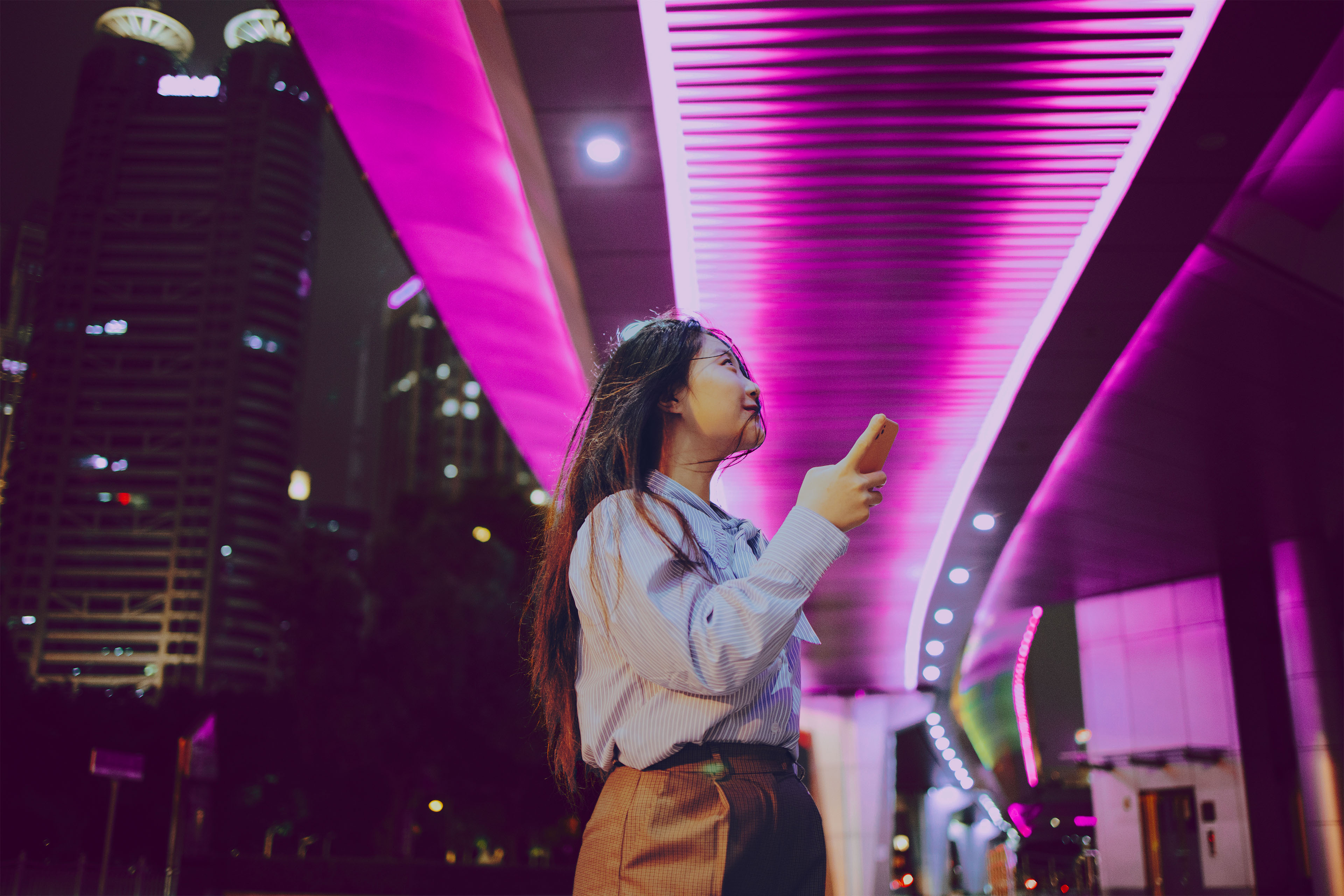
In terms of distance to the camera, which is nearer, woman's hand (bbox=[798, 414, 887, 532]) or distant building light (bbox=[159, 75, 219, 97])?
woman's hand (bbox=[798, 414, 887, 532])

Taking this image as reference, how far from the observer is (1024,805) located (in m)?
24.7

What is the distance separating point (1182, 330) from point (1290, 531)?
296 inches

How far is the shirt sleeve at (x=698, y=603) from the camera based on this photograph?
1150 mm

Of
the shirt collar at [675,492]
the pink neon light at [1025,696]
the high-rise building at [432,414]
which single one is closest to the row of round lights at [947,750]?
the pink neon light at [1025,696]

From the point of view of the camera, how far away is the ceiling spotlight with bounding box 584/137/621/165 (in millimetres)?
4605

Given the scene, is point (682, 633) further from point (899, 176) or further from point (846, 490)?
point (899, 176)

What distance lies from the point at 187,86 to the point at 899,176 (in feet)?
250

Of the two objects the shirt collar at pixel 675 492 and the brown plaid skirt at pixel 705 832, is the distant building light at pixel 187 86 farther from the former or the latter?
the brown plaid skirt at pixel 705 832

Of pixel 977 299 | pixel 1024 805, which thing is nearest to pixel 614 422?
pixel 977 299

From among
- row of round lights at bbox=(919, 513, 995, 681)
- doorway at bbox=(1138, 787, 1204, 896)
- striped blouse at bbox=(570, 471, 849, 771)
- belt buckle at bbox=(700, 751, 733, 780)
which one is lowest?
doorway at bbox=(1138, 787, 1204, 896)

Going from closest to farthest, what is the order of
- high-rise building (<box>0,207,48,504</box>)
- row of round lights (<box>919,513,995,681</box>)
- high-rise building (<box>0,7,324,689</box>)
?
row of round lights (<box>919,513,995,681</box>), high-rise building (<box>0,207,48,504</box>), high-rise building (<box>0,7,324,689</box>)

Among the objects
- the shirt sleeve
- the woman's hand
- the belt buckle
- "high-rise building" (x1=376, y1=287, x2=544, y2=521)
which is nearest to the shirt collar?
the shirt sleeve

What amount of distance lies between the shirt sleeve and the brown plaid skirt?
113 millimetres

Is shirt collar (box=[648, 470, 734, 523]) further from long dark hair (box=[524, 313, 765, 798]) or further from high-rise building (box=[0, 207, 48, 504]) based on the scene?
high-rise building (box=[0, 207, 48, 504])
